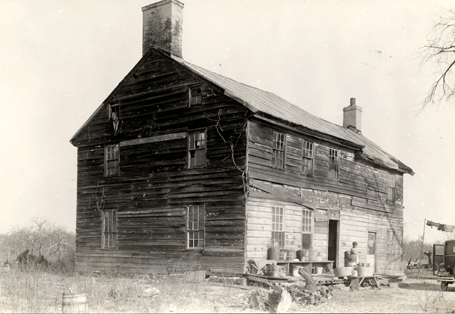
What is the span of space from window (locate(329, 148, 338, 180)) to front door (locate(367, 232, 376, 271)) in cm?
495

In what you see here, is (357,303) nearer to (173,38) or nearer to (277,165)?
(277,165)

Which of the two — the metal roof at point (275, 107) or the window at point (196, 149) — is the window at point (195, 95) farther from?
the window at point (196, 149)

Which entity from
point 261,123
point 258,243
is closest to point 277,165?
point 261,123

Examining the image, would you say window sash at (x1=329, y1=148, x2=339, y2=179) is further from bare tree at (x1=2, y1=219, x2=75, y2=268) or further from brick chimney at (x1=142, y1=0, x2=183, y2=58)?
bare tree at (x1=2, y1=219, x2=75, y2=268)

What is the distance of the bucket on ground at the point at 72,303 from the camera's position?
36.4ft

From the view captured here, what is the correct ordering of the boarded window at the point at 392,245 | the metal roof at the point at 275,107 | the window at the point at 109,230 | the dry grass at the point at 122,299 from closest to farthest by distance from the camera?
the dry grass at the point at 122,299, the metal roof at the point at 275,107, the window at the point at 109,230, the boarded window at the point at 392,245

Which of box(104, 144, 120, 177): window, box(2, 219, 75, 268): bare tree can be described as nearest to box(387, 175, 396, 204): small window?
box(104, 144, 120, 177): window

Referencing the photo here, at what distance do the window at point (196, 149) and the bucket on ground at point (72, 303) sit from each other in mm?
9561

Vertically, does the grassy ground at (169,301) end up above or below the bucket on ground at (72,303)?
below

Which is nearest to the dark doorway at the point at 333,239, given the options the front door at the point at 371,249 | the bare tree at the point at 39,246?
the front door at the point at 371,249

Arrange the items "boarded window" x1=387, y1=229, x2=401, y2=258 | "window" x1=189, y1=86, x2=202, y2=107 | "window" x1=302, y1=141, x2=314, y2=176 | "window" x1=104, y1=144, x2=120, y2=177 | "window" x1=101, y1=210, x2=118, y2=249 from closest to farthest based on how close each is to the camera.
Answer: "window" x1=189, y1=86, x2=202, y2=107
"window" x1=302, y1=141, x2=314, y2=176
"window" x1=101, y1=210, x2=118, y2=249
"window" x1=104, y1=144, x2=120, y2=177
"boarded window" x1=387, y1=229, x2=401, y2=258

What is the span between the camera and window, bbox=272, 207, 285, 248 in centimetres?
1981

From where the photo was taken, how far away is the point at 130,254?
22.0 metres

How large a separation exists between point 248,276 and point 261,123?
5.59m
